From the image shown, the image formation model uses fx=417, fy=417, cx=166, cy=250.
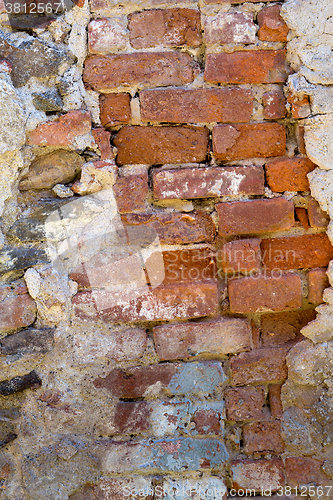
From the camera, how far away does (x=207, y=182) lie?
1.17 m

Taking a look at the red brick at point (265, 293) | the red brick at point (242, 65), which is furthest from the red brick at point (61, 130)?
the red brick at point (265, 293)

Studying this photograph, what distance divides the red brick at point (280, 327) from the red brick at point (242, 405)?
15 centimetres

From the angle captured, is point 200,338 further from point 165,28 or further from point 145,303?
point 165,28

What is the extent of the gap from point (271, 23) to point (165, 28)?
0.29 meters

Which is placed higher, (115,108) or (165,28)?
(165,28)

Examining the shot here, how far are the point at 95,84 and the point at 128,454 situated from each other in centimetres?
102

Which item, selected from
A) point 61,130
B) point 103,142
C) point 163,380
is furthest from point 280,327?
point 61,130

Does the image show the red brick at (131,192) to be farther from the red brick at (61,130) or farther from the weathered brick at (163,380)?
the weathered brick at (163,380)

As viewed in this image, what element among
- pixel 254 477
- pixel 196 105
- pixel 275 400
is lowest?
pixel 254 477

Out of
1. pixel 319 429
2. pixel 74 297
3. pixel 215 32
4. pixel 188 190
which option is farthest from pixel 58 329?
pixel 215 32

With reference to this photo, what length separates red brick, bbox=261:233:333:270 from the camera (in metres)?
1.18

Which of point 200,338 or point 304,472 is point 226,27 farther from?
point 304,472

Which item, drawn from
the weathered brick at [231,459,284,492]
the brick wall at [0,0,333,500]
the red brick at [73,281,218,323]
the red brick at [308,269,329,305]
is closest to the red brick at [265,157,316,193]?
the brick wall at [0,0,333,500]

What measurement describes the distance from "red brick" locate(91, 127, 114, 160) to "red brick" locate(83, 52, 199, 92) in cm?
12
